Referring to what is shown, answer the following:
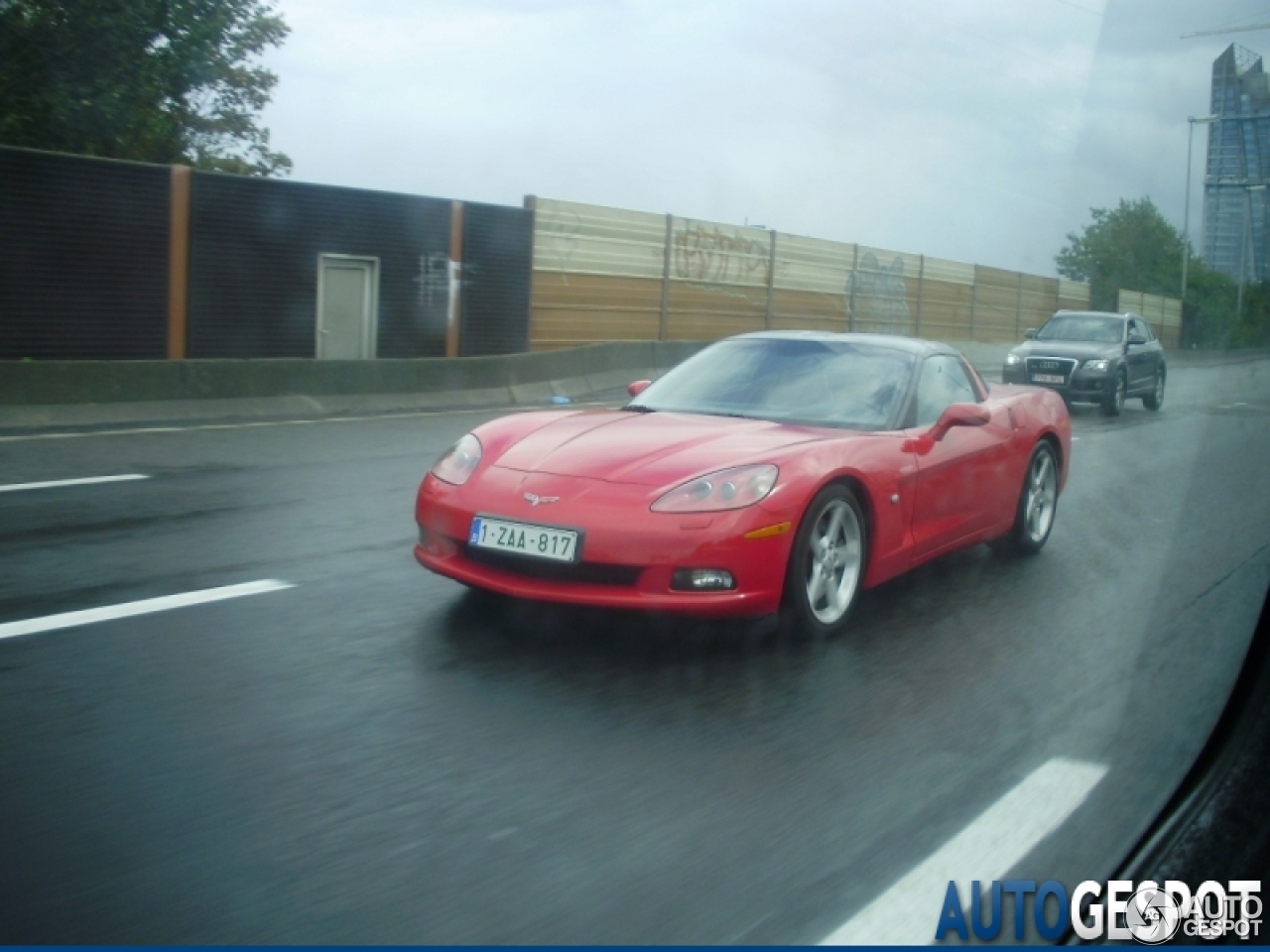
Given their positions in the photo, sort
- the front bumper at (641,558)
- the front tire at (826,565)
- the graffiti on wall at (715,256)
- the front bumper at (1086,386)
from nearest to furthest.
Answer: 1. the front bumper at (641,558)
2. the front tire at (826,565)
3. the front bumper at (1086,386)
4. the graffiti on wall at (715,256)

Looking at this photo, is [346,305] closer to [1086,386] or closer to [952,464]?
[1086,386]

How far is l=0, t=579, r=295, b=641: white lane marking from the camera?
516cm

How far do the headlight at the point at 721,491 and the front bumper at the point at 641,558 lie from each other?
1.6 inches

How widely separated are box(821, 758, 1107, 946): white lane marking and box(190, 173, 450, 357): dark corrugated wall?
14.7 metres

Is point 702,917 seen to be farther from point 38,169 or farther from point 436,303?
point 436,303

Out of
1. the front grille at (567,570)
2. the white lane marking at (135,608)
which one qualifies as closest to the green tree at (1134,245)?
the front grille at (567,570)

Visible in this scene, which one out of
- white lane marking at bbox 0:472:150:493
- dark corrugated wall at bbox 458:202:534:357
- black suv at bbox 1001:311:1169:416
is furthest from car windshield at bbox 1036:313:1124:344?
white lane marking at bbox 0:472:150:493

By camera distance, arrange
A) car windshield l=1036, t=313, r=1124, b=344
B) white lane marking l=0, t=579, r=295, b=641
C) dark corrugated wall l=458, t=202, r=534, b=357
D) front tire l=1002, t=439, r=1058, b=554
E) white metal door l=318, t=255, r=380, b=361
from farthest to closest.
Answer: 1. dark corrugated wall l=458, t=202, r=534, b=357
2. car windshield l=1036, t=313, r=1124, b=344
3. white metal door l=318, t=255, r=380, b=361
4. front tire l=1002, t=439, r=1058, b=554
5. white lane marking l=0, t=579, r=295, b=641

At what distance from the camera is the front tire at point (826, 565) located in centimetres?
526

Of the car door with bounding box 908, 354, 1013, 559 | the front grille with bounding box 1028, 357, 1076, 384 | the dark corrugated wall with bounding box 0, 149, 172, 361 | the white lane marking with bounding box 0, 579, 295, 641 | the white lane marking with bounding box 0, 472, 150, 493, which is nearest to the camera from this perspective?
the white lane marking with bounding box 0, 579, 295, 641

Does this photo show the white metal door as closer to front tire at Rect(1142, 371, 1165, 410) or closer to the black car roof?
front tire at Rect(1142, 371, 1165, 410)

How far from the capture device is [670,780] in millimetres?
3842

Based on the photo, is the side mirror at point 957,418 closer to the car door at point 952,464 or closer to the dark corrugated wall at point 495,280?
the car door at point 952,464

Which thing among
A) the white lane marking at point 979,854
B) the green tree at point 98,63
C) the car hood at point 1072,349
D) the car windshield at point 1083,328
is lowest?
the white lane marking at point 979,854
